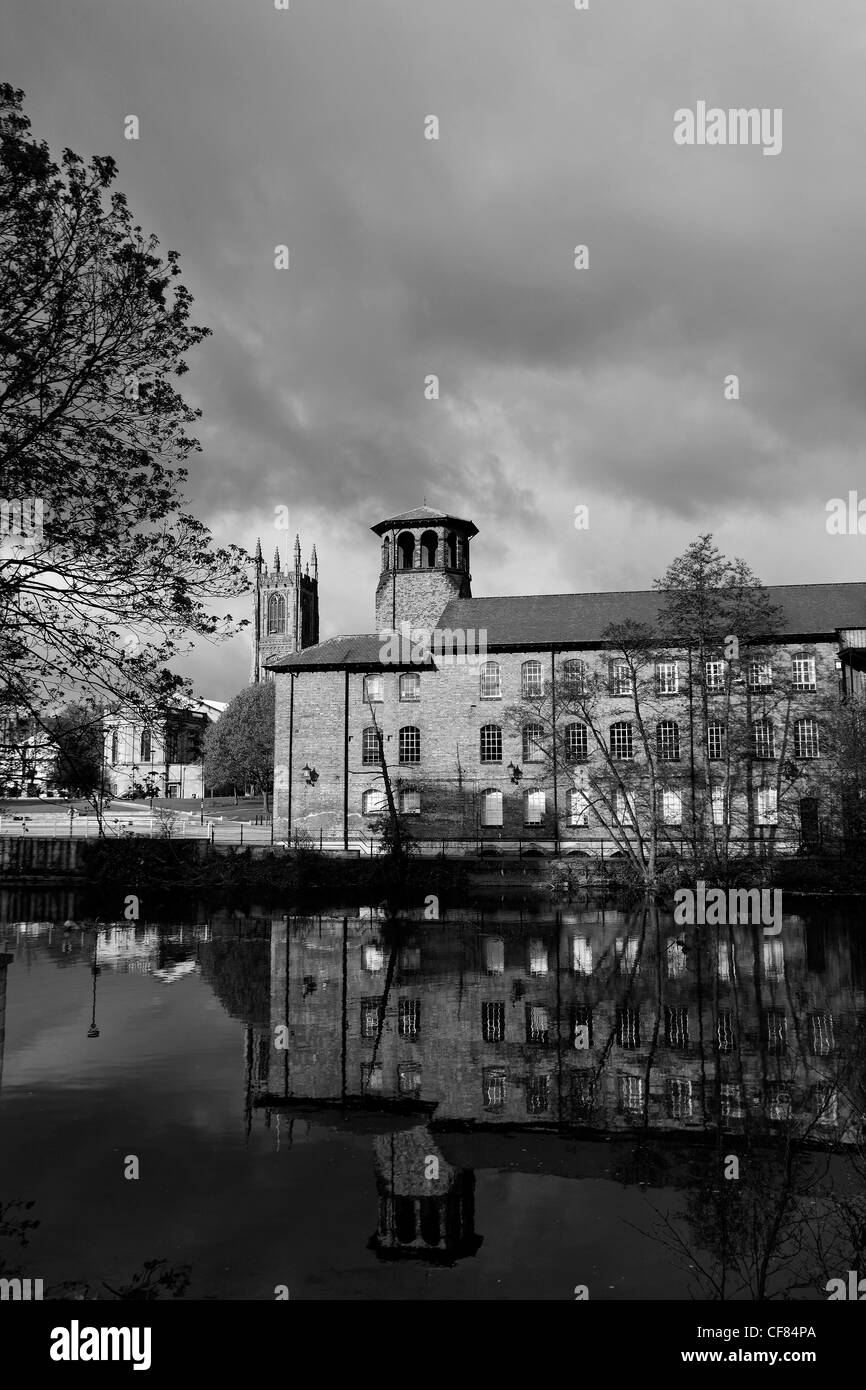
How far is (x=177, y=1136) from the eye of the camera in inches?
341

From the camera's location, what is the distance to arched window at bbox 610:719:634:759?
1539 inches

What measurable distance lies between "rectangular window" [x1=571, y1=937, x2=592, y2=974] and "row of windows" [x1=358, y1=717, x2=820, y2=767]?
15.4 m

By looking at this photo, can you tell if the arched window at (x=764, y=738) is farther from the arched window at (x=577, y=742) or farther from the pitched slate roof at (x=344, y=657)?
the pitched slate roof at (x=344, y=657)

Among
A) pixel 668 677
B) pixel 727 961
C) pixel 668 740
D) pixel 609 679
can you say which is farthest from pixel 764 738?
pixel 727 961

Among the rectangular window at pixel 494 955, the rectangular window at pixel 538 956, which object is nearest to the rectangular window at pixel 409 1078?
the rectangular window at pixel 494 955

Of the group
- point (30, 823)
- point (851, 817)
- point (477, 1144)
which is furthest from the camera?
point (30, 823)

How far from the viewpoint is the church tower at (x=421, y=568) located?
4491 cm

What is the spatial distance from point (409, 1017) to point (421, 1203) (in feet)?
22.0

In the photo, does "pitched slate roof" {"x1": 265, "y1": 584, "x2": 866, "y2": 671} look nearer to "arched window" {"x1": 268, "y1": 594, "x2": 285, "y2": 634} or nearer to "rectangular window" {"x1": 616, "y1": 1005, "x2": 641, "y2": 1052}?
"rectangular window" {"x1": 616, "y1": 1005, "x2": 641, "y2": 1052}

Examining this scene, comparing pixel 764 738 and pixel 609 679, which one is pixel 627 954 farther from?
pixel 764 738

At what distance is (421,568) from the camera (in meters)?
45.2
